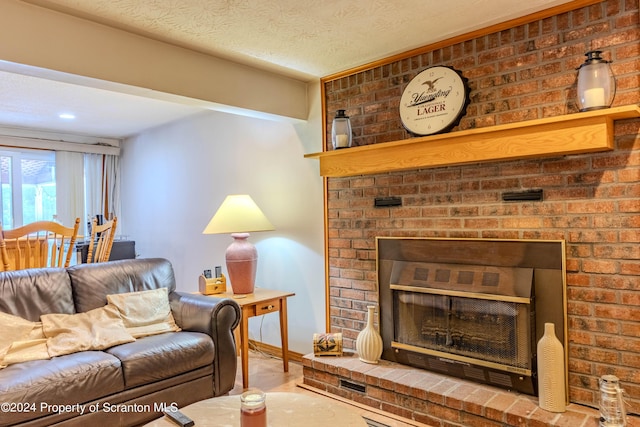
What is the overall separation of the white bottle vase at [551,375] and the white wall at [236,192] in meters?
1.62

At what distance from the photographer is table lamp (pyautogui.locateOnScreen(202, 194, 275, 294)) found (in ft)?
10.1

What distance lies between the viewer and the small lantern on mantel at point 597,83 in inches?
75.4

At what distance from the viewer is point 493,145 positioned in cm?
216

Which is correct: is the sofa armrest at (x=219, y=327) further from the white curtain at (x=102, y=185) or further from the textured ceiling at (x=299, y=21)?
the white curtain at (x=102, y=185)

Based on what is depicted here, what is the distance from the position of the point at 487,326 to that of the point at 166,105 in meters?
3.38

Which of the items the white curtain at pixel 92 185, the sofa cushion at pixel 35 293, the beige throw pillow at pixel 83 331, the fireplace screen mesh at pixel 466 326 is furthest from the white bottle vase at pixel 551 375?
the white curtain at pixel 92 185

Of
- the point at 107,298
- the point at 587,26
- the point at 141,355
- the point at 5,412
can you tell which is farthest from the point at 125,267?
the point at 587,26

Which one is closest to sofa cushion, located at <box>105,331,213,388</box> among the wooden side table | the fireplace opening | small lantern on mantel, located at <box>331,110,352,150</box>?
the wooden side table

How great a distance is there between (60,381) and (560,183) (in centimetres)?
267

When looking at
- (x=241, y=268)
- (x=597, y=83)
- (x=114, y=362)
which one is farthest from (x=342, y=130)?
(x=114, y=362)

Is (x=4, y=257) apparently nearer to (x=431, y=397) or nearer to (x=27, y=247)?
(x=27, y=247)

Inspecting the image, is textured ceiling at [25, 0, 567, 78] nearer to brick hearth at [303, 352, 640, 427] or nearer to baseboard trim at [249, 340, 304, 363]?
brick hearth at [303, 352, 640, 427]

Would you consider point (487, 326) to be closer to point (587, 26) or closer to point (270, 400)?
point (270, 400)

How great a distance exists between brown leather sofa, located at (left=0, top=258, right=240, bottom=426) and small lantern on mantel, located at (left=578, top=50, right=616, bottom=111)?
2289mm
